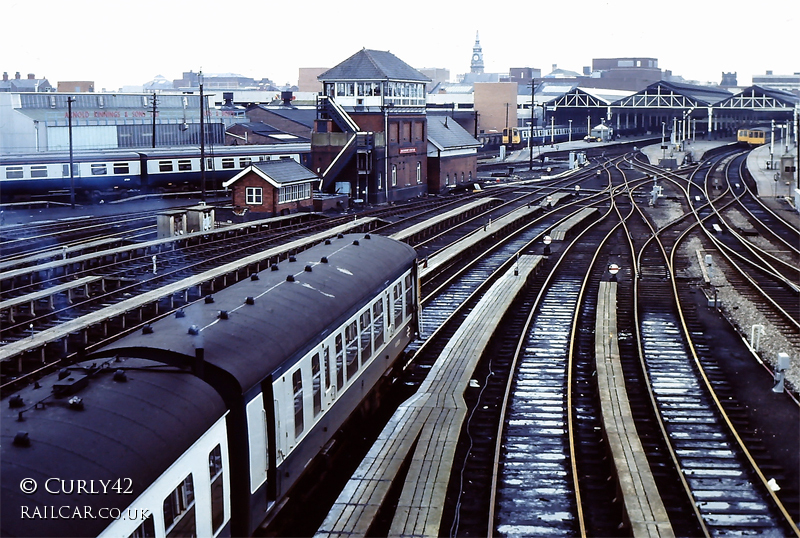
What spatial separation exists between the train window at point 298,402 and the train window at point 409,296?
7.26 metres

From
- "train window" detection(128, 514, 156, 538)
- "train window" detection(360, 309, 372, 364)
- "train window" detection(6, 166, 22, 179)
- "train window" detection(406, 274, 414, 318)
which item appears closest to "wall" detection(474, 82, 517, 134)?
"train window" detection(6, 166, 22, 179)

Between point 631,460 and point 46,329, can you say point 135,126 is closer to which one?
point 46,329

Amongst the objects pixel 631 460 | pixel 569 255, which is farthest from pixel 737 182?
pixel 631 460

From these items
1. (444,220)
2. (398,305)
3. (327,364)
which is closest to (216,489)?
(327,364)

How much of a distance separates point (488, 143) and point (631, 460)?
321 ft

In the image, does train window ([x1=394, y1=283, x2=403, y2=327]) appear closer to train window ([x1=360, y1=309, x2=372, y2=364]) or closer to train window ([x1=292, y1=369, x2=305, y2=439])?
train window ([x1=360, y1=309, x2=372, y2=364])

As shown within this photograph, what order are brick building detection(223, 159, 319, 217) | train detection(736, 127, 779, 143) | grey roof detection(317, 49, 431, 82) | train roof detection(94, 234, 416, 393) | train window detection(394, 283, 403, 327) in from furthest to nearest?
train detection(736, 127, 779, 143) < grey roof detection(317, 49, 431, 82) < brick building detection(223, 159, 319, 217) < train window detection(394, 283, 403, 327) < train roof detection(94, 234, 416, 393)

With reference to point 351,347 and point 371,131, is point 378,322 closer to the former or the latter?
point 351,347

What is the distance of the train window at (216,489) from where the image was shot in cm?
835

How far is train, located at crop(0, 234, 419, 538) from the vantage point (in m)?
6.56

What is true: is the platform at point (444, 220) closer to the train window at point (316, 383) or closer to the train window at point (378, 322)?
the train window at point (378, 322)

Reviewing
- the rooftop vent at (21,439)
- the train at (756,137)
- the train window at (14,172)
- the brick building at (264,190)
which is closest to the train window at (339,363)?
the rooftop vent at (21,439)

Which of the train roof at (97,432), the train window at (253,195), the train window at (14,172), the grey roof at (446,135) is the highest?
the grey roof at (446,135)

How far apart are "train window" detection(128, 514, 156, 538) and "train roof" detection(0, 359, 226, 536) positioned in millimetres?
314
